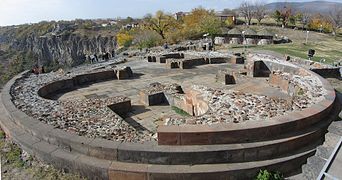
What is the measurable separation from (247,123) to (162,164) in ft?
6.46

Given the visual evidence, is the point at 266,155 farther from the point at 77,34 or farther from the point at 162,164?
the point at 77,34

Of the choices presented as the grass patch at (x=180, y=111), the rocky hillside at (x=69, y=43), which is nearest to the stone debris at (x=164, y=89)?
the grass patch at (x=180, y=111)

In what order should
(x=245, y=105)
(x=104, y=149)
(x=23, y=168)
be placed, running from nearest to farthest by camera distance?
(x=104, y=149), (x=23, y=168), (x=245, y=105)

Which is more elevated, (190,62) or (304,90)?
(190,62)

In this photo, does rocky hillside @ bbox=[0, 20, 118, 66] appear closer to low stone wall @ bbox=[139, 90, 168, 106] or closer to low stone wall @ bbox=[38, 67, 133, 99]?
low stone wall @ bbox=[38, 67, 133, 99]

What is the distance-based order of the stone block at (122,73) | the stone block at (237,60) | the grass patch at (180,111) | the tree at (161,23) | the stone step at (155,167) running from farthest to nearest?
the tree at (161,23) < the stone block at (237,60) < the stone block at (122,73) < the grass patch at (180,111) < the stone step at (155,167)

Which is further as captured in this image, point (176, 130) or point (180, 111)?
point (180, 111)

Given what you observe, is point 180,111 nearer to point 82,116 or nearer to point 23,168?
point 82,116

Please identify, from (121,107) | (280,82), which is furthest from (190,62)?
(121,107)

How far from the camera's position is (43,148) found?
587cm

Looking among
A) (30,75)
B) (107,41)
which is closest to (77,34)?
(107,41)

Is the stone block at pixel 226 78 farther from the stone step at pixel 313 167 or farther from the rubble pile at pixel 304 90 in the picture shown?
the stone step at pixel 313 167

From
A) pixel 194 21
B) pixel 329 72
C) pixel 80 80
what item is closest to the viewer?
pixel 80 80

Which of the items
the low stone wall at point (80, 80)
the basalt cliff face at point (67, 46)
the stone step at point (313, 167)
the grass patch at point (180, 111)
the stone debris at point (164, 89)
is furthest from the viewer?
the basalt cliff face at point (67, 46)
